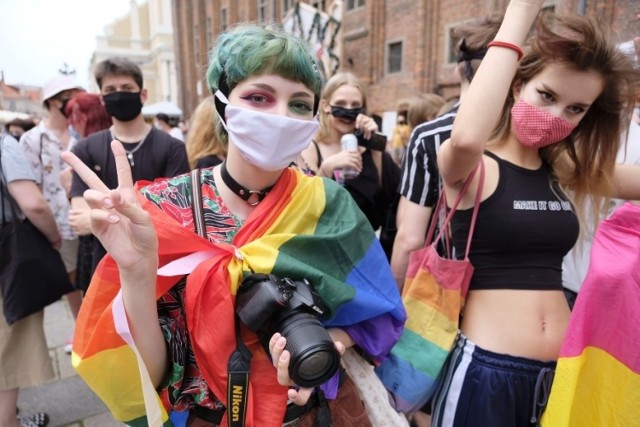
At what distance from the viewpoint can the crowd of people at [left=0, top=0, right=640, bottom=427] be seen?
104 cm

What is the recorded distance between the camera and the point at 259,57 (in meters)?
1.19

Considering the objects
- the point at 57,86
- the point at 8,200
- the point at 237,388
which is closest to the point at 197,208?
the point at 237,388

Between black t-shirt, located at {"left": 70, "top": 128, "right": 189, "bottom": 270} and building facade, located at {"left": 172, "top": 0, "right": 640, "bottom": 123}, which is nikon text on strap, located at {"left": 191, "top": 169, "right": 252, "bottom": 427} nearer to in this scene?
black t-shirt, located at {"left": 70, "top": 128, "right": 189, "bottom": 270}

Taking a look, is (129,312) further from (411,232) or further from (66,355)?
(66,355)

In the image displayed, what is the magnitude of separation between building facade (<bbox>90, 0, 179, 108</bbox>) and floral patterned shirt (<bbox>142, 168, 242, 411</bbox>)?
42.8 meters

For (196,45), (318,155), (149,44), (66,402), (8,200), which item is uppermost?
(318,155)

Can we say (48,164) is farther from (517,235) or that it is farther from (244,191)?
(517,235)

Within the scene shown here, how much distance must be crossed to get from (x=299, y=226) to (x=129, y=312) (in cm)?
50

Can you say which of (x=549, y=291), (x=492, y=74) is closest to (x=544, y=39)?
(x=492, y=74)

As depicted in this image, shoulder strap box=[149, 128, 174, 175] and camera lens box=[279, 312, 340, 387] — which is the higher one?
camera lens box=[279, 312, 340, 387]

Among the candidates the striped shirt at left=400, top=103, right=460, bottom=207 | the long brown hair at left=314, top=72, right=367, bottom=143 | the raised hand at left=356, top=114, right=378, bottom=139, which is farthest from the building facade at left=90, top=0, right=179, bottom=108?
the striped shirt at left=400, top=103, right=460, bottom=207

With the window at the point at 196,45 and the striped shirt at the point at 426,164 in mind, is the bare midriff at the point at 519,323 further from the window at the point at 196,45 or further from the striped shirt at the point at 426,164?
the window at the point at 196,45

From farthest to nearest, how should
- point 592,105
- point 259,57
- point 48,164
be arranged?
point 48,164
point 592,105
point 259,57

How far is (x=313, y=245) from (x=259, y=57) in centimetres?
55
